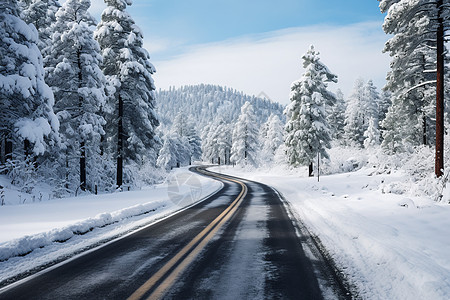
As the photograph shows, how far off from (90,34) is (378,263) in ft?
68.1

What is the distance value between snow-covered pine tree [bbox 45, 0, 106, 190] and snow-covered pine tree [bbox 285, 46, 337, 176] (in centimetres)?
1980

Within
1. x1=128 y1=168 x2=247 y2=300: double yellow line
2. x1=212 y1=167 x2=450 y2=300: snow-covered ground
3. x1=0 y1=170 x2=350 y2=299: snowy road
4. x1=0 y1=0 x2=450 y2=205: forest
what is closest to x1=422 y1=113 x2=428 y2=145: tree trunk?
x1=0 y1=0 x2=450 y2=205: forest

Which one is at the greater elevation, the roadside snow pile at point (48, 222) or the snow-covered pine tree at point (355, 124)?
the snow-covered pine tree at point (355, 124)

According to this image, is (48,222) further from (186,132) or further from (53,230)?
(186,132)

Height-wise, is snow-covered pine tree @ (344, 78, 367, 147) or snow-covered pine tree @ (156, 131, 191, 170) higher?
snow-covered pine tree @ (344, 78, 367, 147)

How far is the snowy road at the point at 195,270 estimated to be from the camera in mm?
3988

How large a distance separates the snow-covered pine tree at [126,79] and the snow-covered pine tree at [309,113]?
15340 mm

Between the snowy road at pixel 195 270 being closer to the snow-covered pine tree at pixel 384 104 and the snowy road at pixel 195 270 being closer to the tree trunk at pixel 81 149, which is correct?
the tree trunk at pixel 81 149

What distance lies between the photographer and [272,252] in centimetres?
597

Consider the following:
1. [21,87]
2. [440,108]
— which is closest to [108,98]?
[21,87]

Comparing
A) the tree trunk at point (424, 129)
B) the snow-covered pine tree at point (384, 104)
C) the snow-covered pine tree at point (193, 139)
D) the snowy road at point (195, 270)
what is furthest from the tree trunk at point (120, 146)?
the snow-covered pine tree at point (193, 139)

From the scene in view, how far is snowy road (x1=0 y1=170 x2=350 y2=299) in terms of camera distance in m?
3.99

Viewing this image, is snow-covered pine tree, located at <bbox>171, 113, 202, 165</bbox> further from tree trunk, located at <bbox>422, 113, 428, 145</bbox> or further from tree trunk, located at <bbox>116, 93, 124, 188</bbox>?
tree trunk, located at <bbox>422, 113, 428, 145</bbox>

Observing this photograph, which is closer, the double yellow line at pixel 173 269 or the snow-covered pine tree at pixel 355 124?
the double yellow line at pixel 173 269
